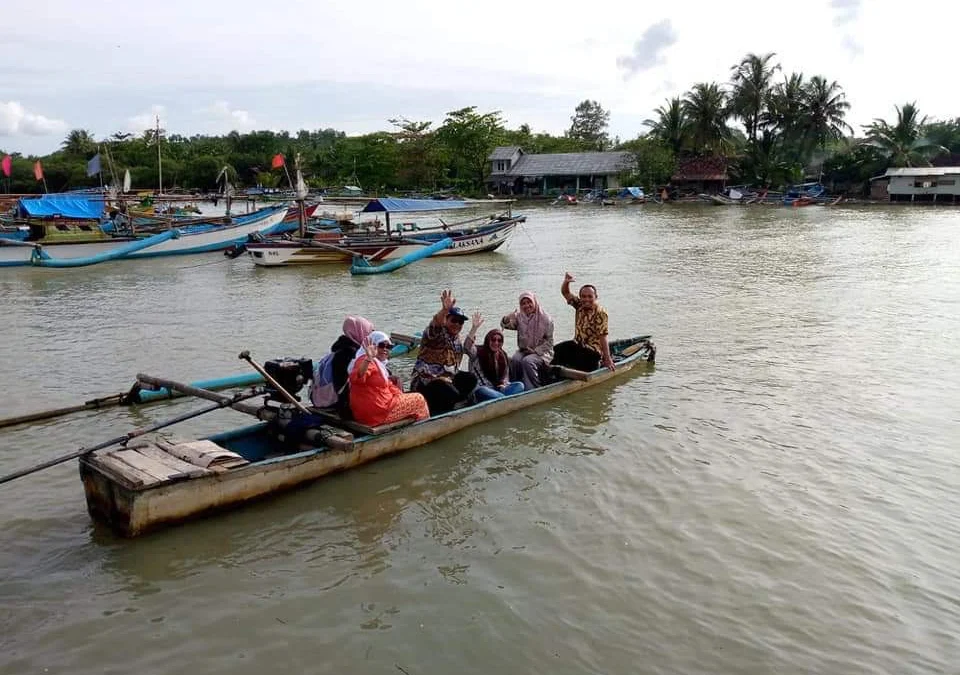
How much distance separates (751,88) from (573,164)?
14.0 m

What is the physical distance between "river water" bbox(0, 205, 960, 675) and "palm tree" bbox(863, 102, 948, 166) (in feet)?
147

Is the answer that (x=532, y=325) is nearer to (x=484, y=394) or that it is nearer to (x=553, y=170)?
(x=484, y=394)

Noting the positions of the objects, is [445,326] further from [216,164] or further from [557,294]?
[216,164]

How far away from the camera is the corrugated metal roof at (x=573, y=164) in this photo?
58.3 meters

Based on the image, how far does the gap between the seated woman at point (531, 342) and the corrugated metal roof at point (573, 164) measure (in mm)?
52075

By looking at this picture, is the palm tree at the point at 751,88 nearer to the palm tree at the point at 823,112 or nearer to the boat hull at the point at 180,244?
the palm tree at the point at 823,112

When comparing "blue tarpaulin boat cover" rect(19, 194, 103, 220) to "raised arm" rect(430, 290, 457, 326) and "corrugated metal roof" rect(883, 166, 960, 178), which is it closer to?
"raised arm" rect(430, 290, 457, 326)

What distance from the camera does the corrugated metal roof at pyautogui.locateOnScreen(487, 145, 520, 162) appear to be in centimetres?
6097

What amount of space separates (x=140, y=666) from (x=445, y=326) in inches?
161

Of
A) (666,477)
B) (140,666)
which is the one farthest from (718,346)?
(140,666)

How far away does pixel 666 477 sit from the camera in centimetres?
668

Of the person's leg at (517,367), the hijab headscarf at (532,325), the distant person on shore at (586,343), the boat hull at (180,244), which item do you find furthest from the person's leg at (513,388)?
the boat hull at (180,244)

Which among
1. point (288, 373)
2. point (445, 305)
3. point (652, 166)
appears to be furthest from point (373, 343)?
point (652, 166)

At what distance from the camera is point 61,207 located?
80.9 feet
